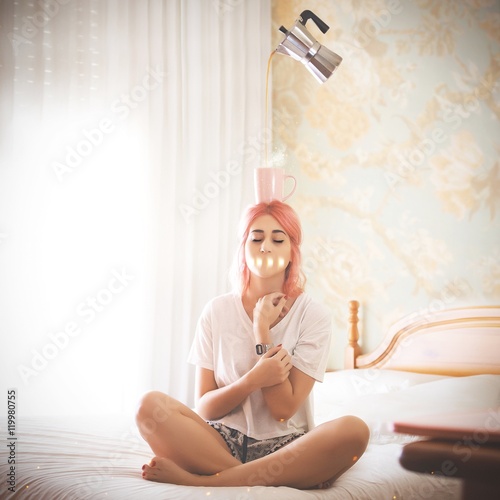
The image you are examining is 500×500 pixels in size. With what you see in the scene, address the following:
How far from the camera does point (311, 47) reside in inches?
79.0

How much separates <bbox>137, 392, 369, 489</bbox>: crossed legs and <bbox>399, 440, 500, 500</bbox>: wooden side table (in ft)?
0.83

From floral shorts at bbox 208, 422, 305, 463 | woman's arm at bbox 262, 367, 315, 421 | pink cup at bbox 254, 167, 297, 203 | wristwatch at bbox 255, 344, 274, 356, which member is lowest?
floral shorts at bbox 208, 422, 305, 463

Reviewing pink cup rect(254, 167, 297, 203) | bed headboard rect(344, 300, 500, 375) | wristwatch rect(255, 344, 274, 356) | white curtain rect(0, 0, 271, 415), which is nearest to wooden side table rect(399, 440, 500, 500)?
wristwatch rect(255, 344, 274, 356)

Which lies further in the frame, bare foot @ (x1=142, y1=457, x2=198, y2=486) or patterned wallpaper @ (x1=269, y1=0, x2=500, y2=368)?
patterned wallpaper @ (x1=269, y1=0, x2=500, y2=368)

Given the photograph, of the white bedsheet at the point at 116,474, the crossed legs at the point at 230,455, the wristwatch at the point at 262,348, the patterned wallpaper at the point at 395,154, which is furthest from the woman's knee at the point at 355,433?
the patterned wallpaper at the point at 395,154

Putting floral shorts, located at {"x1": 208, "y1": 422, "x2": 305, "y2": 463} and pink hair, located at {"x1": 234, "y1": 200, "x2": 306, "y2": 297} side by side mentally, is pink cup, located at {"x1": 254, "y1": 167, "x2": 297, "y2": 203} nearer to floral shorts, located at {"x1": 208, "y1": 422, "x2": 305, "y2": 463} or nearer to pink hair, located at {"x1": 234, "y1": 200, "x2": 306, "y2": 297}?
pink hair, located at {"x1": 234, "y1": 200, "x2": 306, "y2": 297}

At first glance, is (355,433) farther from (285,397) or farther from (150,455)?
(150,455)

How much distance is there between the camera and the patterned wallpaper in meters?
2.45

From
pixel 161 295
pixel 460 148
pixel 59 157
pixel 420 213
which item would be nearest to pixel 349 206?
pixel 420 213

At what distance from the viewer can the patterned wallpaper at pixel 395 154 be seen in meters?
2.45

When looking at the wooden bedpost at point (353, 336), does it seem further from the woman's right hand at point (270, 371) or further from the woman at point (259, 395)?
the woman's right hand at point (270, 371)

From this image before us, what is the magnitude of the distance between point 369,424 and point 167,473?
0.78m

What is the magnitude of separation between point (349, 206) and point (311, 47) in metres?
1.03

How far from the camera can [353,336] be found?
278 cm
